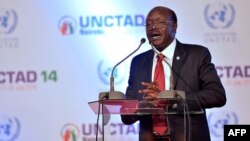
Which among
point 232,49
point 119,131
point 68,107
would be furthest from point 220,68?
point 68,107

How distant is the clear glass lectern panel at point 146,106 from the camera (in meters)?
2.89

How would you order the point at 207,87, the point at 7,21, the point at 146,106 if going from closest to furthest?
the point at 146,106
the point at 207,87
the point at 7,21

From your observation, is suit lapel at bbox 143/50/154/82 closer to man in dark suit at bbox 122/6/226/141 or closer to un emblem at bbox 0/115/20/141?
man in dark suit at bbox 122/6/226/141

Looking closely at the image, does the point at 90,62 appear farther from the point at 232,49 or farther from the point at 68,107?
the point at 232,49

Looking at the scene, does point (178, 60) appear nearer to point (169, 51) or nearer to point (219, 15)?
point (169, 51)

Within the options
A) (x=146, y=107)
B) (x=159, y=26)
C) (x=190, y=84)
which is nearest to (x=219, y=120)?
(x=190, y=84)

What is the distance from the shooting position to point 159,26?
3.30 m

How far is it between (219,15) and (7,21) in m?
1.75

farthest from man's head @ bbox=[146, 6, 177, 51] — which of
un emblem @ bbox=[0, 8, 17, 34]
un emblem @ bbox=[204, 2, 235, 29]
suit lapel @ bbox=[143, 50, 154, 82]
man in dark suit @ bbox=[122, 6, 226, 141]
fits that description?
un emblem @ bbox=[0, 8, 17, 34]

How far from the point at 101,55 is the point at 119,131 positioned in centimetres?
64

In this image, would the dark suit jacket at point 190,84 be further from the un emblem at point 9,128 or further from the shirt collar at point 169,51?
the un emblem at point 9,128

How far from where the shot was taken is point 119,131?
4.72 meters

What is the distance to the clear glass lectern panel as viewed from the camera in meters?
2.89

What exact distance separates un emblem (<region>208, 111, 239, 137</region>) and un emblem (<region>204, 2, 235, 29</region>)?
0.71 metres
